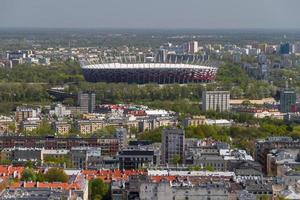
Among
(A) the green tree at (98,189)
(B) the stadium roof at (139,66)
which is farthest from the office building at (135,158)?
(B) the stadium roof at (139,66)

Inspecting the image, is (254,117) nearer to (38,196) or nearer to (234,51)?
(38,196)

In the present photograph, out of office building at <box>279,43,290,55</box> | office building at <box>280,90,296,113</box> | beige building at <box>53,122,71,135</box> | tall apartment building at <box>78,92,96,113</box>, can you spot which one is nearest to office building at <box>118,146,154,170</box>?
beige building at <box>53,122,71,135</box>

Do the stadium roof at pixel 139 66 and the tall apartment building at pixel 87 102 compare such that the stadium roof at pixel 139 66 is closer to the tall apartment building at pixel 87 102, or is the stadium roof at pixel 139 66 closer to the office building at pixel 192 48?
the tall apartment building at pixel 87 102

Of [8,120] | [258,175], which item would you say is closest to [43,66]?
[8,120]

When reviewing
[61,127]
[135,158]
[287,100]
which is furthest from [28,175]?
[287,100]

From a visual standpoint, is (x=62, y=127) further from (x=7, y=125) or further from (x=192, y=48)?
(x=192, y=48)

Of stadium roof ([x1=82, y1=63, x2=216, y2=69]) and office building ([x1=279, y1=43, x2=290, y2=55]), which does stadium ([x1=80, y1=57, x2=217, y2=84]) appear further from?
office building ([x1=279, y1=43, x2=290, y2=55])
